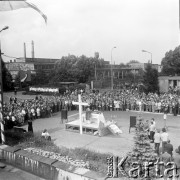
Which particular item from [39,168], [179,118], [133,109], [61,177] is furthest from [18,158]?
[133,109]

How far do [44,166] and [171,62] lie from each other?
194 ft

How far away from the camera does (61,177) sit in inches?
300

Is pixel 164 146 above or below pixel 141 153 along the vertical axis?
below

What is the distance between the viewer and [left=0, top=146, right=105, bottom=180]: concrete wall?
7.10 meters

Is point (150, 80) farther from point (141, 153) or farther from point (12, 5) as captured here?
point (141, 153)

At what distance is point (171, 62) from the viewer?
62.1 m

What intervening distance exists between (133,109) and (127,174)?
1923 cm

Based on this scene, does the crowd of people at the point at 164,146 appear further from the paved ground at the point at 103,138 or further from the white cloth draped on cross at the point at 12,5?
the white cloth draped on cross at the point at 12,5

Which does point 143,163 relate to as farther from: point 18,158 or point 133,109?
point 133,109

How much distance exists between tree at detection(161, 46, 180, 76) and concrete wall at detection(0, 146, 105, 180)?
186ft

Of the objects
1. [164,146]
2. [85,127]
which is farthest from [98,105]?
[164,146]

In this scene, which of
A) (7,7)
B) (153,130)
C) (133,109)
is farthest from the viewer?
(133,109)

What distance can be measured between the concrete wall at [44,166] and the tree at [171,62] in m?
56.7

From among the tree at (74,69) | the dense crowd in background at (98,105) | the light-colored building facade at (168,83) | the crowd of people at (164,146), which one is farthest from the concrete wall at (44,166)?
the tree at (74,69)
